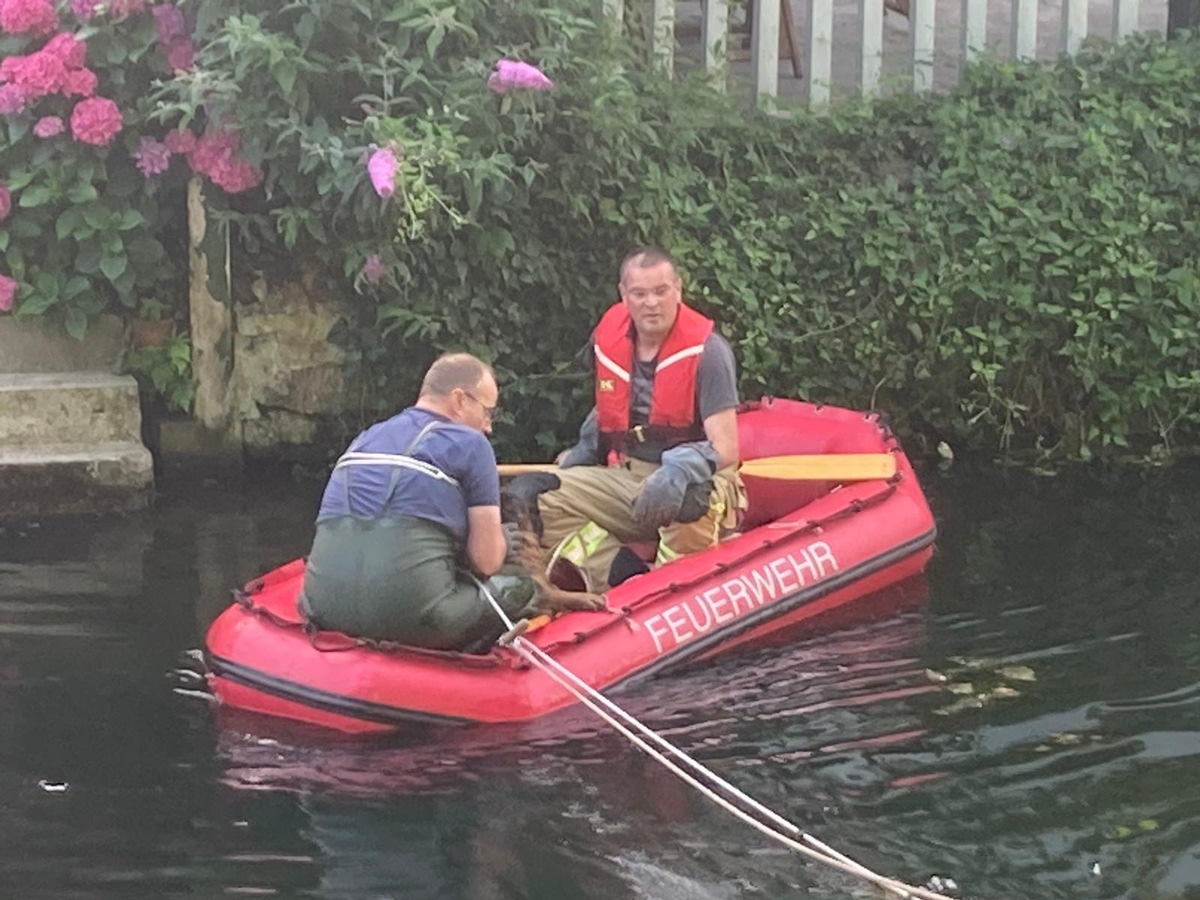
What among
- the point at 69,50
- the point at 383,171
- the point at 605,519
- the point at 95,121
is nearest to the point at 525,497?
the point at 605,519

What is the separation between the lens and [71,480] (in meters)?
7.69

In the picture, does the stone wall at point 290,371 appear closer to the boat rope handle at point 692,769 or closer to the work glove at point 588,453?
the work glove at point 588,453

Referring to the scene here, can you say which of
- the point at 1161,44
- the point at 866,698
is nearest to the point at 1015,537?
the point at 866,698

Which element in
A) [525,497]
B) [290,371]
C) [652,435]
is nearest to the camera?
[525,497]

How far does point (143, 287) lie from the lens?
8.16 metres

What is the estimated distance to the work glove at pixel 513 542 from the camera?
231 inches

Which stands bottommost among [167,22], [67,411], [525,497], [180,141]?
[525,497]

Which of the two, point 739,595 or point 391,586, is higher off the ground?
point 391,586

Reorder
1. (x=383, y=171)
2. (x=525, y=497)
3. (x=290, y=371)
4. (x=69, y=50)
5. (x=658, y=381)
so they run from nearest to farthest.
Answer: (x=525, y=497) → (x=658, y=381) → (x=383, y=171) → (x=69, y=50) → (x=290, y=371)

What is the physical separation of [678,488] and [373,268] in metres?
2.09

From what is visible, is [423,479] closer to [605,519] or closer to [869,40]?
[605,519]

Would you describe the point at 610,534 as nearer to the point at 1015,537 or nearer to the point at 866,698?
the point at 866,698

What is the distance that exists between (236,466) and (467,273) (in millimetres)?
1378

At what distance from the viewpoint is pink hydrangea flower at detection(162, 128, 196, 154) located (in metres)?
7.85
